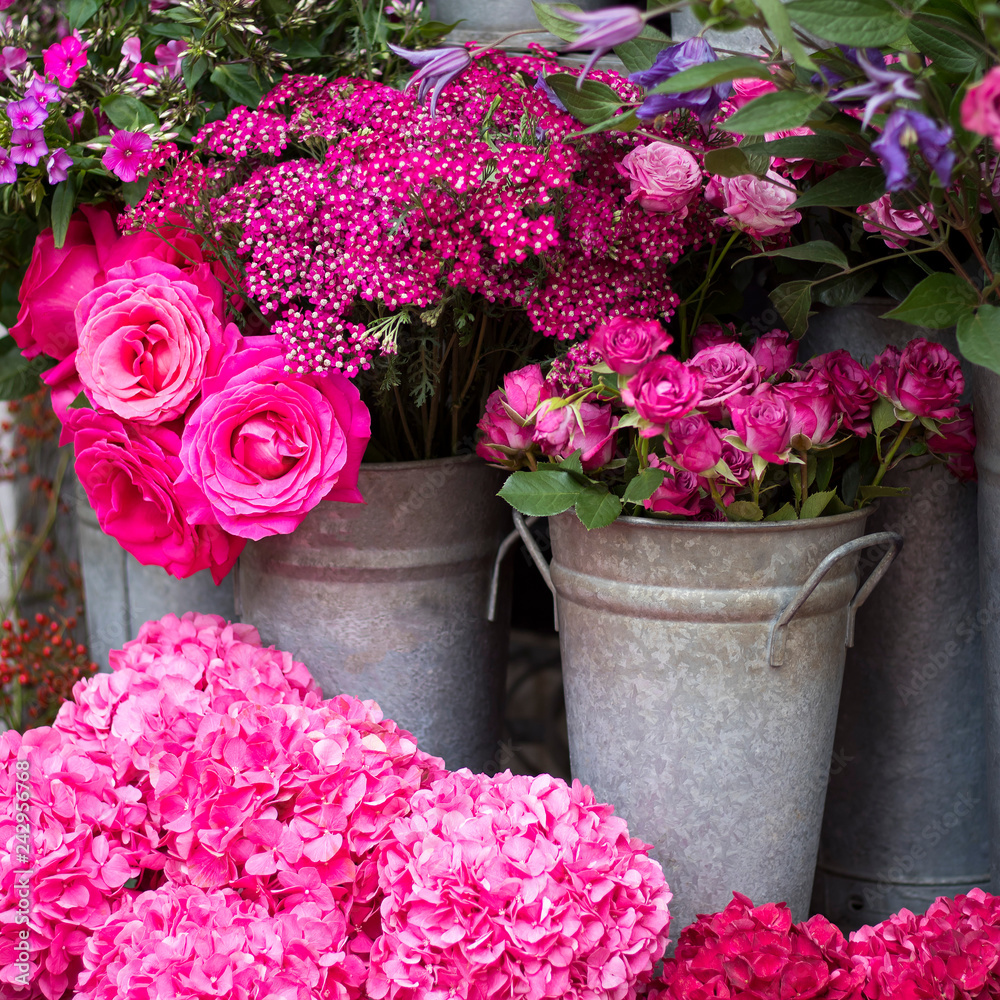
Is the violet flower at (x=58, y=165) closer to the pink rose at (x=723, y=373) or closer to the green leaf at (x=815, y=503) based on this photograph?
the pink rose at (x=723, y=373)

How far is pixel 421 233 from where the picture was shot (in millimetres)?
783

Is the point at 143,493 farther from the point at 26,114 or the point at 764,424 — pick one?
the point at 764,424

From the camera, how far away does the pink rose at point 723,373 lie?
74 centimetres

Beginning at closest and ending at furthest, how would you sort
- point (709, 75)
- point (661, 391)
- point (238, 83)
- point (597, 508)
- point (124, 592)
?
1. point (709, 75)
2. point (661, 391)
3. point (597, 508)
4. point (238, 83)
5. point (124, 592)

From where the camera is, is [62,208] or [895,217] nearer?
[895,217]

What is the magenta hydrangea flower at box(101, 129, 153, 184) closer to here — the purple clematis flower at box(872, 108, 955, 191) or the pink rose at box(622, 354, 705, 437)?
the pink rose at box(622, 354, 705, 437)

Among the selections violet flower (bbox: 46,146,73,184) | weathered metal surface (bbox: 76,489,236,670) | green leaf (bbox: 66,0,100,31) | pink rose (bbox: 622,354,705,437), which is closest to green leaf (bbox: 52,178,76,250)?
violet flower (bbox: 46,146,73,184)

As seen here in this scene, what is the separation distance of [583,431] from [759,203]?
0.70 feet

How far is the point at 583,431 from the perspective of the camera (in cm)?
77

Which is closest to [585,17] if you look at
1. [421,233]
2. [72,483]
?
[421,233]

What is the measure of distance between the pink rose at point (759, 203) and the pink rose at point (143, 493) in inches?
19.5

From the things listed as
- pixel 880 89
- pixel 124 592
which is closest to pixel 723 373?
pixel 880 89

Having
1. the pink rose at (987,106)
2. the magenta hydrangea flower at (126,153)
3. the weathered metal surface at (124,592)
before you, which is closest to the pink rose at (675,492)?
the pink rose at (987,106)

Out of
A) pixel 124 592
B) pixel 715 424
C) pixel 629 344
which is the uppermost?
pixel 629 344
